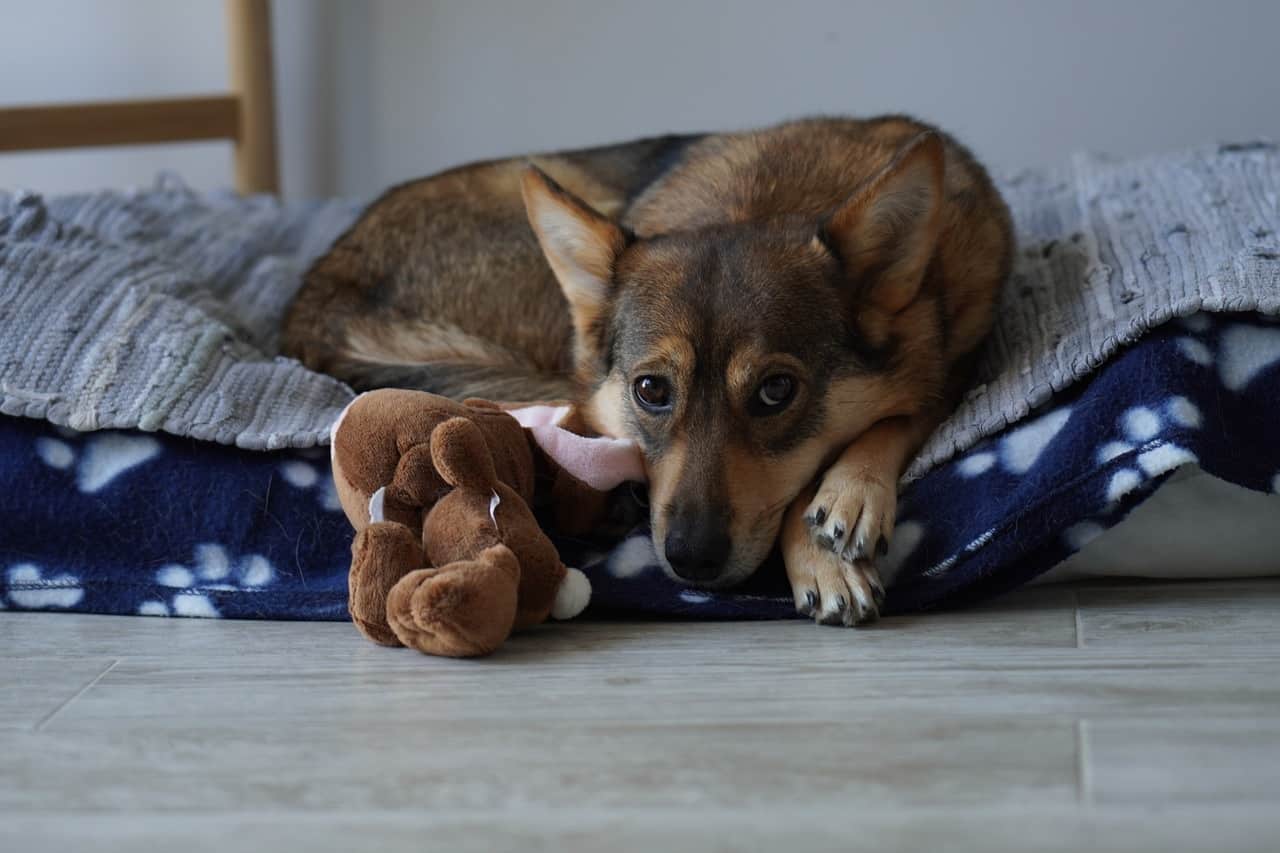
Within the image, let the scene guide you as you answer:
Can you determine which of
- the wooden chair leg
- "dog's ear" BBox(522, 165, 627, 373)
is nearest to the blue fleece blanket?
"dog's ear" BBox(522, 165, 627, 373)

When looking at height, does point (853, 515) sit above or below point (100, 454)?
above

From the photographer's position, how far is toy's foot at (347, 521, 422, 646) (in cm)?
199

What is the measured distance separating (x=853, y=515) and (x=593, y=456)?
1.42 feet

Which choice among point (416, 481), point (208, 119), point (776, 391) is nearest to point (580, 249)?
point (776, 391)

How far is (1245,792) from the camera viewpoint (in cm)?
144

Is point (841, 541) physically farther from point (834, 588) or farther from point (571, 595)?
point (571, 595)

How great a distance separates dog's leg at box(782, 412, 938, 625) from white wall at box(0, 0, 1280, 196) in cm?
248

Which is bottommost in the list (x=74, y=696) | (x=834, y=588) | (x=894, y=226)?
(x=74, y=696)

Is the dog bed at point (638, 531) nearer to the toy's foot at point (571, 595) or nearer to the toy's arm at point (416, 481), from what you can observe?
the toy's foot at point (571, 595)

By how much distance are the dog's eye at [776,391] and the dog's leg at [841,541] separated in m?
0.14

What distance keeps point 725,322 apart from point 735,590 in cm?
42

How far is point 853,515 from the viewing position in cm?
209

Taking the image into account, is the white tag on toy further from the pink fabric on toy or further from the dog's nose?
the dog's nose

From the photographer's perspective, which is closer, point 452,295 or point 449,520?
point 449,520
